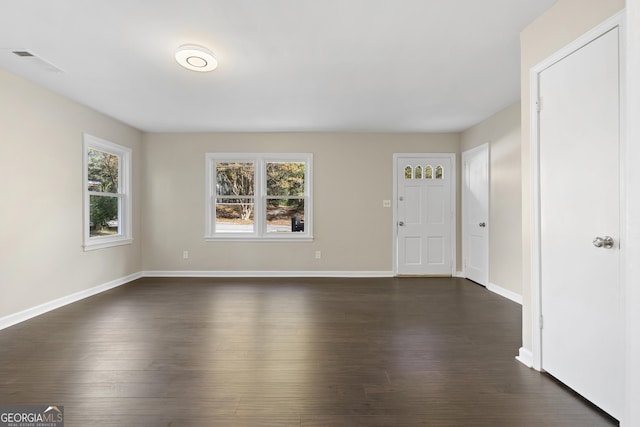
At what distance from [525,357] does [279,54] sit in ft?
10.1

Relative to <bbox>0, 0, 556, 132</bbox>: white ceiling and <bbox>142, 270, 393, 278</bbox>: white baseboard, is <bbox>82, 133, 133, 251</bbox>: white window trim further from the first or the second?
<bbox>142, 270, 393, 278</bbox>: white baseboard

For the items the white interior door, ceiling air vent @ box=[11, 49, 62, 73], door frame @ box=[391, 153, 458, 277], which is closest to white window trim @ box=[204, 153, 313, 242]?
door frame @ box=[391, 153, 458, 277]

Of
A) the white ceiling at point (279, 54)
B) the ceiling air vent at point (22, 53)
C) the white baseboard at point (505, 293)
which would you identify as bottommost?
the white baseboard at point (505, 293)

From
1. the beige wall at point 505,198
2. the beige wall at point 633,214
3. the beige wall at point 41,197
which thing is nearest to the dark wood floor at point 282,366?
the beige wall at point 41,197

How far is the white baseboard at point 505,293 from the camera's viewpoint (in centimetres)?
392

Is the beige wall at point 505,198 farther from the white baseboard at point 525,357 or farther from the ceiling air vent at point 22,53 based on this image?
the ceiling air vent at point 22,53

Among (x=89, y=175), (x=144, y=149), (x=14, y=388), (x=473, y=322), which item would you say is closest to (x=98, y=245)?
(x=89, y=175)

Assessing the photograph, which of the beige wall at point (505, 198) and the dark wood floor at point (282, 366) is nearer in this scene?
the dark wood floor at point (282, 366)

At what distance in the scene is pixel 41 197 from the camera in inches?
138

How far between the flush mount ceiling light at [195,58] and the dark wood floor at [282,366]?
2.40m

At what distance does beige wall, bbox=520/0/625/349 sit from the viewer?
1.79 meters

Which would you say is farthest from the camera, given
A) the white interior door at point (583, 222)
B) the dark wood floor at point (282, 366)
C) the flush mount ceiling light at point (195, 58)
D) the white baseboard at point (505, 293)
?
the white baseboard at point (505, 293)

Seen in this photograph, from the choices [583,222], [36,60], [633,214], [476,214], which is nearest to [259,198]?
[36,60]

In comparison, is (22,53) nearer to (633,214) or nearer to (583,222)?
(633,214)
